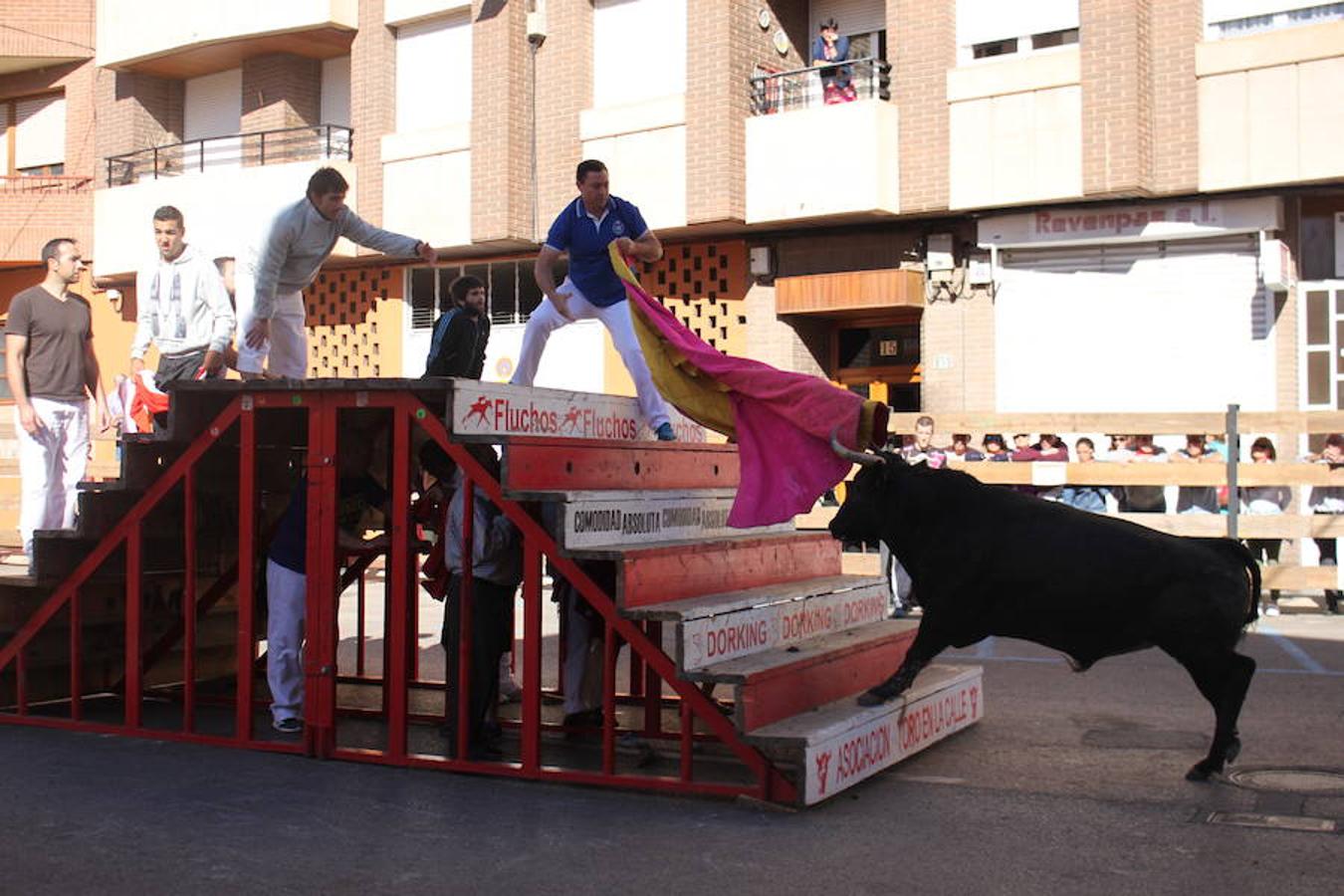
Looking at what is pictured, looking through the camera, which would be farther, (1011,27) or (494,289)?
(494,289)

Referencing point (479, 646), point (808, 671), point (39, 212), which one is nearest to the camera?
point (808, 671)

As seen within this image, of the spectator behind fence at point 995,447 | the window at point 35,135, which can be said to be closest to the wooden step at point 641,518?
the spectator behind fence at point 995,447

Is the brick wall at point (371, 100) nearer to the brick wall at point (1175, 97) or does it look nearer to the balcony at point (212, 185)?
the balcony at point (212, 185)

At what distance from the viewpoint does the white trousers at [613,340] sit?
355 inches

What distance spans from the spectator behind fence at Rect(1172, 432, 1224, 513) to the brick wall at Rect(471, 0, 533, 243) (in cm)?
1193

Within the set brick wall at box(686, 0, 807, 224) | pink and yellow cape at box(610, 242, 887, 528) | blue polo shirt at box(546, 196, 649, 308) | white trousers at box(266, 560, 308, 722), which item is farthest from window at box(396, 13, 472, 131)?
pink and yellow cape at box(610, 242, 887, 528)

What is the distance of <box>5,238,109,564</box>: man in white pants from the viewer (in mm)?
10289

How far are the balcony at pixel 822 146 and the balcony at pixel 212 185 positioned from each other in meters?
7.45

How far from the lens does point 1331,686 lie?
989cm

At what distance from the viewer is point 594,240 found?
9180 mm

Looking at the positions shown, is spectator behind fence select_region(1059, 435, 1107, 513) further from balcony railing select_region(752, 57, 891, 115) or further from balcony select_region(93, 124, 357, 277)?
balcony select_region(93, 124, 357, 277)

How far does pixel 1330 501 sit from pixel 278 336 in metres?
10.1

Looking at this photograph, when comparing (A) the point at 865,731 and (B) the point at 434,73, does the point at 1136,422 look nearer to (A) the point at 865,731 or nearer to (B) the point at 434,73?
(A) the point at 865,731

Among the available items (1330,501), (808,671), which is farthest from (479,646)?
(1330,501)
